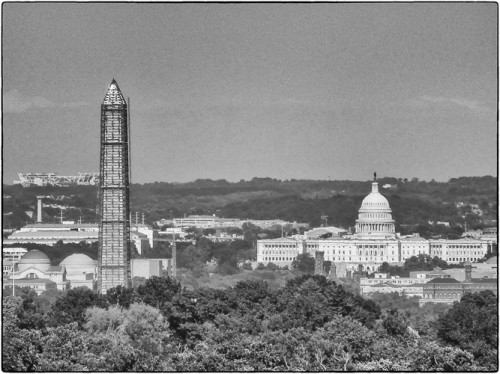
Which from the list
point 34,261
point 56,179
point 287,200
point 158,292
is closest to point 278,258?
point 287,200

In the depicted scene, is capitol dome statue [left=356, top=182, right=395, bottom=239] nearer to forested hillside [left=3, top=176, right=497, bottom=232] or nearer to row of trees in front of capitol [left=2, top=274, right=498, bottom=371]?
forested hillside [left=3, top=176, right=497, bottom=232]

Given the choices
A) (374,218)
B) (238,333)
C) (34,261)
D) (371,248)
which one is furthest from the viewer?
(374,218)

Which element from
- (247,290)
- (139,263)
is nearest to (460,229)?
(139,263)

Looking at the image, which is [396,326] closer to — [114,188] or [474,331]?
[474,331]

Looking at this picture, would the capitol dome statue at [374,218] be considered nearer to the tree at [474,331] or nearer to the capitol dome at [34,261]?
the capitol dome at [34,261]

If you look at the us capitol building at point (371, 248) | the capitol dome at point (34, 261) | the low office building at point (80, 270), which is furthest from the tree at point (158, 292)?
the us capitol building at point (371, 248)

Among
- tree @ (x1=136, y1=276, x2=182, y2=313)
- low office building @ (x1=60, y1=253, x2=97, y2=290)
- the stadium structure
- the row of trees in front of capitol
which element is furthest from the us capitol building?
the row of trees in front of capitol
